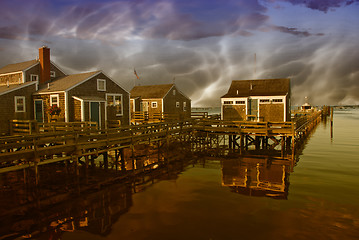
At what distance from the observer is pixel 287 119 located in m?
32.0

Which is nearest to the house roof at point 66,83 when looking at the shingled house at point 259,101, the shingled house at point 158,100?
the shingled house at point 259,101

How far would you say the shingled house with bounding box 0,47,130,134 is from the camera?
893 inches

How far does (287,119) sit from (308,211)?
2414 centimetres

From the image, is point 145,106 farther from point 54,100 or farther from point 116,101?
point 54,100

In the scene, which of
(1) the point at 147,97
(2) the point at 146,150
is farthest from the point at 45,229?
(1) the point at 147,97

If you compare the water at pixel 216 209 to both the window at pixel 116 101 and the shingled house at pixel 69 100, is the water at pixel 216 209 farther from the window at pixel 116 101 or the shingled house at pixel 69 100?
the window at pixel 116 101

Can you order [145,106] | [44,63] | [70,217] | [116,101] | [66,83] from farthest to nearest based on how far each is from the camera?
1. [145,106]
2. [44,63]
3. [116,101]
4. [66,83]
5. [70,217]

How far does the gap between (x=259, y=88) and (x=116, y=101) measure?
1872cm

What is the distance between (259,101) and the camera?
32.3 m

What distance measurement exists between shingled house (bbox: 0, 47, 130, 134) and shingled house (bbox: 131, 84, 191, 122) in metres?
14.8

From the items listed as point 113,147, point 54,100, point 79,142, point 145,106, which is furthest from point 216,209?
point 145,106

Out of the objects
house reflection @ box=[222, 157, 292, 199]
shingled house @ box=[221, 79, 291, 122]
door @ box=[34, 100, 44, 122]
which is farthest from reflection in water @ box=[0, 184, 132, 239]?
shingled house @ box=[221, 79, 291, 122]

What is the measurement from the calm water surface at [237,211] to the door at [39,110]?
1663 centimetres

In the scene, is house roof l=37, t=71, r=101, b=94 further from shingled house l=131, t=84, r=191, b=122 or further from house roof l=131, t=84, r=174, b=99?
house roof l=131, t=84, r=174, b=99
